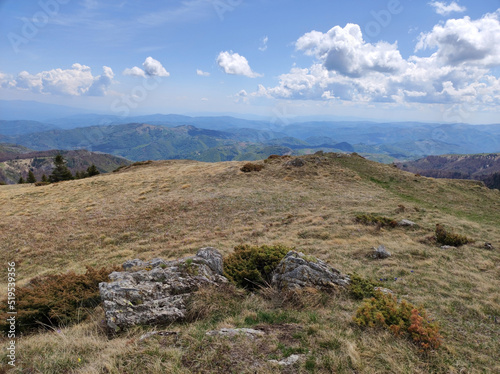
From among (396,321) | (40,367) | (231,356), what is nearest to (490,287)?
(396,321)

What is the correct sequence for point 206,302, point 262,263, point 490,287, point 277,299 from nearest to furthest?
point 206,302, point 277,299, point 490,287, point 262,263

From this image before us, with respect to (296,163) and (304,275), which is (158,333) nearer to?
(304,275)

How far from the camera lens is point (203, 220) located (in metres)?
22.1

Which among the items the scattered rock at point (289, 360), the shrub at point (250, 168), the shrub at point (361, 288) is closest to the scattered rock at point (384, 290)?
the shrub at point (361, 288)

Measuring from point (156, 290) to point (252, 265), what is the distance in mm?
4642

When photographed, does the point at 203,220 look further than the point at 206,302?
Yes

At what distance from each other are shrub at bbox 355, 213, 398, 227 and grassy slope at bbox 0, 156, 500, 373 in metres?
1.02

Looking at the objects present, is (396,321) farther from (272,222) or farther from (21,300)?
(272,222)

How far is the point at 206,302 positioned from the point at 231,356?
2.63 metres

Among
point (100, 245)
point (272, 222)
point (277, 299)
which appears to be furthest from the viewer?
point (272, 222)

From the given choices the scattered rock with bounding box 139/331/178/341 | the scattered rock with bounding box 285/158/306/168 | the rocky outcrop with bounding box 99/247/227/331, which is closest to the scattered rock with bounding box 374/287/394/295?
the rocky outcrop with bounding box 99/247/227/331

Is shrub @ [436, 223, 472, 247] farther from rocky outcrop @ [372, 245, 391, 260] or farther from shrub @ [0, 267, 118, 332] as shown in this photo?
shrub @ [0, 267, 118, 332]

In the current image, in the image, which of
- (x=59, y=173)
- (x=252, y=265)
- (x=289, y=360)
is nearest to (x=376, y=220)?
(x=252, y=265)

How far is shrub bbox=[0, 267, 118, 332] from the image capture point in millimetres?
7809
